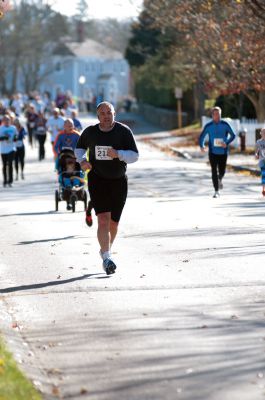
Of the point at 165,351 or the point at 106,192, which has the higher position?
the point at 106,192

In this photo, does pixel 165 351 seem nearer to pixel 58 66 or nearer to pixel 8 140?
pixel 8 140

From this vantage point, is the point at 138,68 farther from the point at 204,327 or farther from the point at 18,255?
the point at 204,327

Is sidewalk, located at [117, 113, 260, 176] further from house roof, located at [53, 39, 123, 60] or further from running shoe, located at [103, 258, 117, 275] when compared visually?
house roof, located at [53, 39, 123, 60]

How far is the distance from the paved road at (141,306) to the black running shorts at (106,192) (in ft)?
2.46

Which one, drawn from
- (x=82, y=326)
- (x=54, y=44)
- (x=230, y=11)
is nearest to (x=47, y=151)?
(x=230, y=11)

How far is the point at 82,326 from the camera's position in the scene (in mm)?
10594

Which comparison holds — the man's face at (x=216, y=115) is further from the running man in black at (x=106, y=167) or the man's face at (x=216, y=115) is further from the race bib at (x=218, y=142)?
the running man in black at (x=106, y=167)

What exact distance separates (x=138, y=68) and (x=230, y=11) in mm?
40476

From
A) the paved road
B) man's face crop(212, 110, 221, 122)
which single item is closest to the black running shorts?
the paved road

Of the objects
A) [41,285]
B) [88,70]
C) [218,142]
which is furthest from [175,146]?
[88,70]

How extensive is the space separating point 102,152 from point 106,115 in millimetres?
422

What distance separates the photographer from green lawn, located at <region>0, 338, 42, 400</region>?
25.0 feet

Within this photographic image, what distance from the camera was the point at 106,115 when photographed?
13695 mm

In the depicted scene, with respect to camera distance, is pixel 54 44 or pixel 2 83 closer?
pixel 2 83
